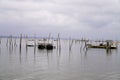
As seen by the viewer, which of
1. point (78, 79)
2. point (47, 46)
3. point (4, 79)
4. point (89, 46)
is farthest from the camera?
point (89, 46)

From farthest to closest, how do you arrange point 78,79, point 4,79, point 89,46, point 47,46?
1. point 89,46
2. point 47,46
3. point 78,79
4. point 4,79

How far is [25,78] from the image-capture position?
21.5 metres

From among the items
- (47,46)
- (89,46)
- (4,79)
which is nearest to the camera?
(4,79)

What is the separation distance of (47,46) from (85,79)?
150 ft

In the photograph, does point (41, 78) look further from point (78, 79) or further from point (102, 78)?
point (102, 78)

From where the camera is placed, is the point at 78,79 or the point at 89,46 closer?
the point at 78,79

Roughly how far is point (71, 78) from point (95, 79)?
2.51m

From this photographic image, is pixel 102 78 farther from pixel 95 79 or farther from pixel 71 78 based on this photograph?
pixel 71 78

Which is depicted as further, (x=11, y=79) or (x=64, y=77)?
(x=64, y=77)

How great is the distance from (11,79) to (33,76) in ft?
8.75

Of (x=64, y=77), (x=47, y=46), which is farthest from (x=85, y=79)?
(x=47, y=46)

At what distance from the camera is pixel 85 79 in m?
22.1

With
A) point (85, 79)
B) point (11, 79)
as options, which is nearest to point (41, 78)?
point (11, 79)

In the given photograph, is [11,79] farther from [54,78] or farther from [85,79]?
[85,79]
